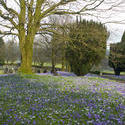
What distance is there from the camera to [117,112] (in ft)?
17.4

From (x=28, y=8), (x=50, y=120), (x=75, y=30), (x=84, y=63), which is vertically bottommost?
(x=50, y=120)

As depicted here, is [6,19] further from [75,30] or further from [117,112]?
[117,112]

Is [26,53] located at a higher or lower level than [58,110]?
higher

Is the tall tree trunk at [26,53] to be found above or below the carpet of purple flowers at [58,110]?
above

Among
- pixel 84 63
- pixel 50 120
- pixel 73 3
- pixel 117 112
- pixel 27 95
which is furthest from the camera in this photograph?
pixel 84 63

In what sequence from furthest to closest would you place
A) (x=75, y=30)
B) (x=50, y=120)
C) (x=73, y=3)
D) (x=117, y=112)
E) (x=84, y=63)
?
(x=84, y=63) → (x=75, y=30) → (x=73, y=3) → (x=117, y=112) → (x=50, y=120)

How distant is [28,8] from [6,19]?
7.47ft

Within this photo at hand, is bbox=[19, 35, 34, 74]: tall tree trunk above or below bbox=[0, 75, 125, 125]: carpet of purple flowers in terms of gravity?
above

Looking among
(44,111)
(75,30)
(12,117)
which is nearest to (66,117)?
(44,111)

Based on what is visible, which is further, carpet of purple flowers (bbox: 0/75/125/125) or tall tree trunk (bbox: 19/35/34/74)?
tall tree trunk (bbox: 19/35/34/74)

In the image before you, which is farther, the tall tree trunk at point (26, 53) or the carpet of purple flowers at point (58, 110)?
the tall tree trunk at point (26, 53)

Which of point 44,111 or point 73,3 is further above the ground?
point 73,3

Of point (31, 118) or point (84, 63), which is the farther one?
point (84, 63)

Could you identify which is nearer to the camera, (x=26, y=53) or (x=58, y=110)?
(x=58, y=110)
